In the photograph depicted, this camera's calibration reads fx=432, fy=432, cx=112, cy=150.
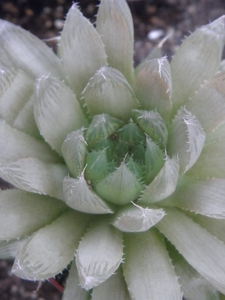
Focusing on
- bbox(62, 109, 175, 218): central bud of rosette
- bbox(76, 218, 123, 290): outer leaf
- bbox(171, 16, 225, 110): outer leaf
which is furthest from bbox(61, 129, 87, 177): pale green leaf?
bbox(171, 16, 225, 110): outer leaf

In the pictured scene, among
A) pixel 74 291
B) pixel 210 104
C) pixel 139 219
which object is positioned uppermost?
pixel 210 104

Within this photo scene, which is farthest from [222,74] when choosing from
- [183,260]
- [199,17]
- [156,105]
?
[199,17]

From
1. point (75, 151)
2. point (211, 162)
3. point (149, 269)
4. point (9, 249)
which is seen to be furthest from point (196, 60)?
point (9, 249)

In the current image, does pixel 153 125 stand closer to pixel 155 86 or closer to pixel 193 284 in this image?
pixel 155 86

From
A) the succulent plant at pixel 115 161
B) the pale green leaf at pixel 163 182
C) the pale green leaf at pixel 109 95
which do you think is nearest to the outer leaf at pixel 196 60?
the succulent plant at pixel 115 161

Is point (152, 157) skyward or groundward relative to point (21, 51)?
groundward
